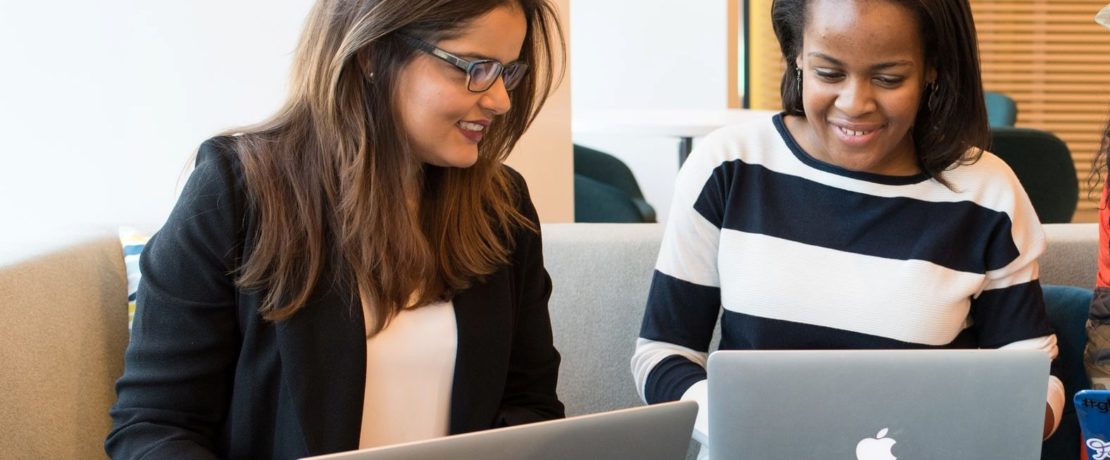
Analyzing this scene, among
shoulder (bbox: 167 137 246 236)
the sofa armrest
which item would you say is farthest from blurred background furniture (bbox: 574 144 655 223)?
shoulder (bbox: 167 137 246 236)

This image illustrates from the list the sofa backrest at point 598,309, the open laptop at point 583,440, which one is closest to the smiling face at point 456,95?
the open laptop at point 583,440

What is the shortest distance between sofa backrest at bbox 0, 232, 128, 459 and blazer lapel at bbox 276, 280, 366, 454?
359 millimetres

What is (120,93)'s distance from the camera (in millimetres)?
1987

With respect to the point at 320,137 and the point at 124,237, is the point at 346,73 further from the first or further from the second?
the point at 124,237

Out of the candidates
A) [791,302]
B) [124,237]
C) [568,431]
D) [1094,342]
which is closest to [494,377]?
[791,302]

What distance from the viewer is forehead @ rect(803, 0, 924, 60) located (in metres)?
1.48

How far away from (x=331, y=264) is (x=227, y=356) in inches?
6.2

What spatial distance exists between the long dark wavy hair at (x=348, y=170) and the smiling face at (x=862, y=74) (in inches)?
14.4

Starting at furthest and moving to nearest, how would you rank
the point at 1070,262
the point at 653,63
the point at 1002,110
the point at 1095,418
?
the point at 653,63 → the point at 1002,110 → the point at 1070,262 → the point at 1095,418

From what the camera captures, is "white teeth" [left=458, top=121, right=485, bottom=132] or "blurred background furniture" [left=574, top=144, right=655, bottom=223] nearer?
"white teeth" [left=458, top=121, right=485, bottom=132]

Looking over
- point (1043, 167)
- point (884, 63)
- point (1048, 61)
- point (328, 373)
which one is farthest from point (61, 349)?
point (1048, 61)

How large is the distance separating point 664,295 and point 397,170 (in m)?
0.43

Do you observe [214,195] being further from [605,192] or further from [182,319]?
[605,192]

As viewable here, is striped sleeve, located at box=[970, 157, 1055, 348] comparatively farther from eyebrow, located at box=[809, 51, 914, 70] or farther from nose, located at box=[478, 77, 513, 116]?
nose, located at box=[478, 77, 513, 116]
